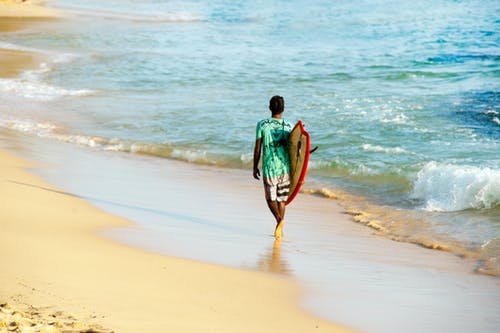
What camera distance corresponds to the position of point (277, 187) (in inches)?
313

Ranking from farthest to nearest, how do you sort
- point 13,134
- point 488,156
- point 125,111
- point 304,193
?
point 125,111 → point 13,134 → point 488,156 → point 304,193

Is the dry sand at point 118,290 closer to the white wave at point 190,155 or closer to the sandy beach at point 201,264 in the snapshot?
the sandy beach at point 201,264

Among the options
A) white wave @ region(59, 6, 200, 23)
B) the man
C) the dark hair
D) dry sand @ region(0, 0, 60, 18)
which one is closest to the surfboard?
the man

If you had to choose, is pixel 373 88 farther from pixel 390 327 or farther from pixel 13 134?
pixel 390 327

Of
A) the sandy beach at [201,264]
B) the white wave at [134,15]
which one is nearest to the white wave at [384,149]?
the sandy beach at [201,264]

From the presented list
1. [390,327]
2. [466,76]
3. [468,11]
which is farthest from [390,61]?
[390,327]

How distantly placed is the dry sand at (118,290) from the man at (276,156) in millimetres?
1545

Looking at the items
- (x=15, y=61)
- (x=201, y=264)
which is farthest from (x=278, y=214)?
(x=15, y=61)

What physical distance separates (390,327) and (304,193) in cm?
516

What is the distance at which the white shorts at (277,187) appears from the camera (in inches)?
311

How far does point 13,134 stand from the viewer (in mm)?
13250

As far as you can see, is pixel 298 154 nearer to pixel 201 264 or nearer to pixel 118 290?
pixel 201 264

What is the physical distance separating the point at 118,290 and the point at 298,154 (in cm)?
279

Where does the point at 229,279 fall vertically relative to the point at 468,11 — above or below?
below
